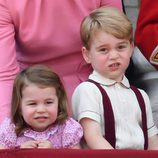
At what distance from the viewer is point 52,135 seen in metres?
1.94

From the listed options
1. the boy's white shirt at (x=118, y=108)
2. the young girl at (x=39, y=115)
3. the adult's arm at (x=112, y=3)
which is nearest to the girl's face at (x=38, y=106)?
the young girl at (x=39, y=115)

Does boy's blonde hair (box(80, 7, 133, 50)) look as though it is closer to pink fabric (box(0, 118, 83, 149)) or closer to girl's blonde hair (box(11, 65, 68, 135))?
girl's blonde hair (box(11, 65, 68, 135))

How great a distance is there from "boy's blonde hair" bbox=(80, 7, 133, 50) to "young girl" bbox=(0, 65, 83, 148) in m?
0.19

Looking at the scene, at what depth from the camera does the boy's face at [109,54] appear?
1986 millimetres

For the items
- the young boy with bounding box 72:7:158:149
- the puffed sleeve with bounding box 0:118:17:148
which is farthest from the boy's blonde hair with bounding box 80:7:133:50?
the puffed sleeve with bounding box 0:118:17:148

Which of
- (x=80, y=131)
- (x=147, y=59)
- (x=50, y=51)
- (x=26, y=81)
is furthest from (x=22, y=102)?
(x=147, y=59)

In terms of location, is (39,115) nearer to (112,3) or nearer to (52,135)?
(52,135)

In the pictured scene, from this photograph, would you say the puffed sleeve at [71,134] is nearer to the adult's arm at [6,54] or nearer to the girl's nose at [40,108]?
the girl's nose at [40,108]

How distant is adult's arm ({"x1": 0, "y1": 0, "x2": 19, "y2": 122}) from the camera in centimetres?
210

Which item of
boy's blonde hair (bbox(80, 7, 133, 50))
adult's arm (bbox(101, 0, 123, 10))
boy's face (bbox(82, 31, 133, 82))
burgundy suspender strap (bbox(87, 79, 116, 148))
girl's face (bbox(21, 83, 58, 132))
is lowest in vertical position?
burgundy suspender strap (bbox(87, 79, 116, 148))

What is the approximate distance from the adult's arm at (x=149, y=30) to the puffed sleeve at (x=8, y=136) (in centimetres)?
70

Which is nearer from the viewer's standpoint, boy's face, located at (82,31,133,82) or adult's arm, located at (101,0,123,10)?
boy's face, located at (82,31,133,82)

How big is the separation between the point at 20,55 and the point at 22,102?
0.40 meters

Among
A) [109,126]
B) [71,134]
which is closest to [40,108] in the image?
[71,134]
